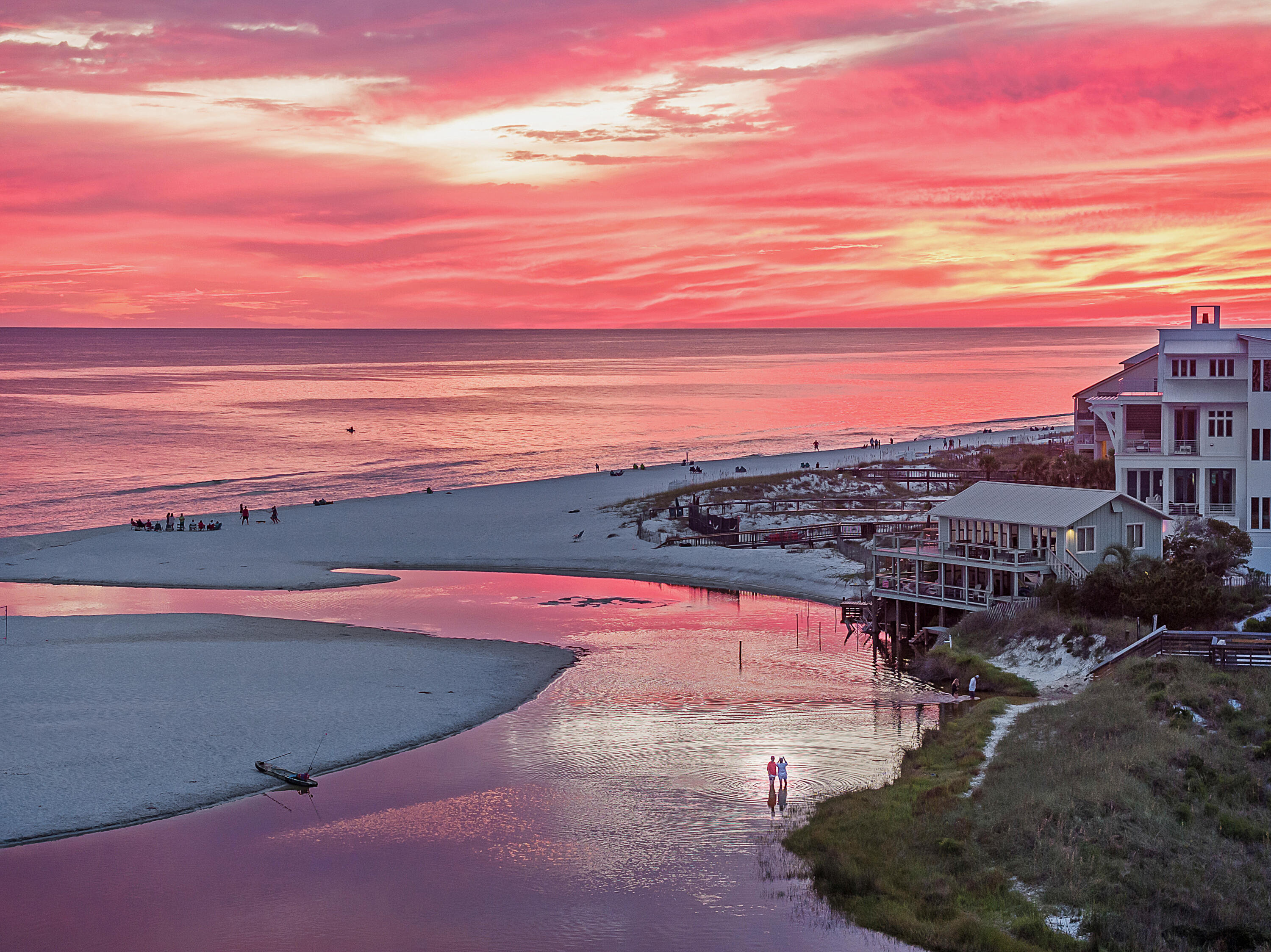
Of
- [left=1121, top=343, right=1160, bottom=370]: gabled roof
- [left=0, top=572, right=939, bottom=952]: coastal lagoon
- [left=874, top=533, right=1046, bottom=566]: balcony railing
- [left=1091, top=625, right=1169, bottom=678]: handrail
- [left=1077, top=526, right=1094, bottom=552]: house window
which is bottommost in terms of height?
[left=0, top=572, right=939, bottom=952]: coastal lagoon

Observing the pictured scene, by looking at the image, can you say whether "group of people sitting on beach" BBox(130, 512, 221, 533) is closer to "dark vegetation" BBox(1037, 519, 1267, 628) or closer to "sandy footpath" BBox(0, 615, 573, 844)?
"sandy footpath" BBox(0, 615, 573, 844)

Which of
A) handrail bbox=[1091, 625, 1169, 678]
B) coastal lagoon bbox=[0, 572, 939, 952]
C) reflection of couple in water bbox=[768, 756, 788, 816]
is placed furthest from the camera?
handrail bbox=[1091, 625, 1169, 678]

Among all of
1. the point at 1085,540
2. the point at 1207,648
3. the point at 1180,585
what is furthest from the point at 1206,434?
the point at 1207,648

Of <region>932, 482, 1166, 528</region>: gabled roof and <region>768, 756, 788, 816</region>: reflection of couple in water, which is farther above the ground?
<region>932, 482, 1166, 528</region>: gabled roof

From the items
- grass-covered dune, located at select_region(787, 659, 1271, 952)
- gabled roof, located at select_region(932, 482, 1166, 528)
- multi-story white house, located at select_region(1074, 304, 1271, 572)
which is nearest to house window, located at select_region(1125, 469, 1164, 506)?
multi-story white house, located at select_region(1074, 304, 1271, 572)

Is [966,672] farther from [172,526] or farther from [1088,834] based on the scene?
[172,526]

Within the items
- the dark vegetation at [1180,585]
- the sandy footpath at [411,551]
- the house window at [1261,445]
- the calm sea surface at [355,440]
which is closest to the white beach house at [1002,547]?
the dark vegetation at [1180,585]

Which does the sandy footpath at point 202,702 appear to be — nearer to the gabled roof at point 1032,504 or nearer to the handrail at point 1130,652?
the gabled roof at point 1032,504
